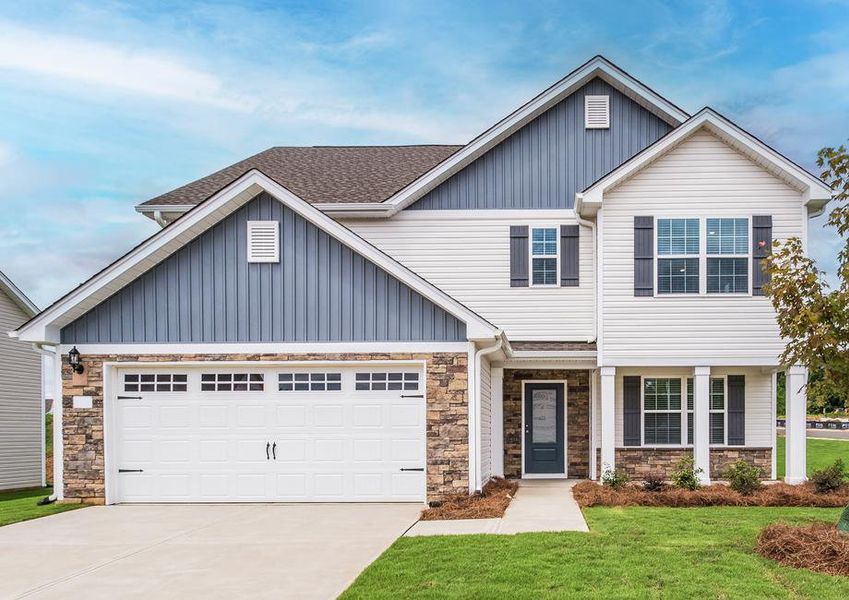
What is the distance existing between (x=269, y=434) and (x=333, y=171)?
8246 mm

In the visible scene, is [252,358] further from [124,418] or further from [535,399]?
[535,399]

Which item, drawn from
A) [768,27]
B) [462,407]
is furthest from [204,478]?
[768,27]

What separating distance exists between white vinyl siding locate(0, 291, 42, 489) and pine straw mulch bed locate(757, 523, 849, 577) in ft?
62.4

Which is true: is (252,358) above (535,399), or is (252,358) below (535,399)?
above

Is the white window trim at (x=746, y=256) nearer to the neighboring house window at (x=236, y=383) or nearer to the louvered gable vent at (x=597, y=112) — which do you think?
the louvered gable vent at (x=597, y=112)

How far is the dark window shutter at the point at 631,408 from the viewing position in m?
18.1

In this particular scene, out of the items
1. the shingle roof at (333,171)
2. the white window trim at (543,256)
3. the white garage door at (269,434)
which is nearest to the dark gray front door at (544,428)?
the white window trim at (543,256)

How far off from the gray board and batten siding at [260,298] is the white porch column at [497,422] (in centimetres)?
410

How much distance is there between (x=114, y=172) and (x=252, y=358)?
25.5 ft

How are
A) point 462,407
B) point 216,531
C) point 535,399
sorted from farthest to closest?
1. point 535,399
2. point 462,407
3. point 216,531

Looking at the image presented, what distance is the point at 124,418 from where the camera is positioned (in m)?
15.1

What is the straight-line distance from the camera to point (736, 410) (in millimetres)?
18078

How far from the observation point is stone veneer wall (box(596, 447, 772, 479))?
58.8 feet

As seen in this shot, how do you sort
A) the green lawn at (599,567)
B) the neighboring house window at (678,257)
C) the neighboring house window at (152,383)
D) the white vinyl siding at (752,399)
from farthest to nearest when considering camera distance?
1. the white vinyl siding at (752,399)
2. the neighboring house window at (678,257)
3. the neighboring house window at (152,383)
4. the green lawn at (599,567)
